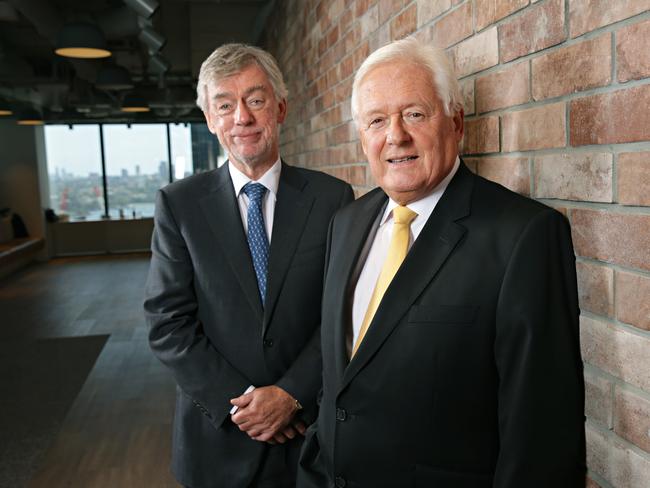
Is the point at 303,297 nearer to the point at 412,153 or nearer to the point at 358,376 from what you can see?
the point at 358,376

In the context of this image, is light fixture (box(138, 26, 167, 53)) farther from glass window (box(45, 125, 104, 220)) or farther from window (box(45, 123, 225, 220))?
glass window (box(45, 125, 104, 220))

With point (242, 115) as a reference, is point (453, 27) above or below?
→ above

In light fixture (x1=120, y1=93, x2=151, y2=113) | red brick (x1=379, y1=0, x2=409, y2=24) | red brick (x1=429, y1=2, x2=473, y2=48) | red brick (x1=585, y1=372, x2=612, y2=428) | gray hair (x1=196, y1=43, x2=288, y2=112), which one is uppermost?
light fixture (x1=120, y1=93, x2=151, y2=113)

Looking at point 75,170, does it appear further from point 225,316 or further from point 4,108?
point 225,316

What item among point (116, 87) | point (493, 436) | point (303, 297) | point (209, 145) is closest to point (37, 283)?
point (116, 87)

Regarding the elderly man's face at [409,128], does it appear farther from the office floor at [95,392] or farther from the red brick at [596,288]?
the office floor at [95,392]

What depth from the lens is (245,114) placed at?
1783 mm

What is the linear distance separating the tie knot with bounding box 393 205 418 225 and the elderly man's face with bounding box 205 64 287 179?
1.99ft

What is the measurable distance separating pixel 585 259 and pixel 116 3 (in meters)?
6.96

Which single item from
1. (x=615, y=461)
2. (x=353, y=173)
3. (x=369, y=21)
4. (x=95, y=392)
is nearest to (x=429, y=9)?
(x=369, y=21)

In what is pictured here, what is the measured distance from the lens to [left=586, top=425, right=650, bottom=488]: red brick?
3.42 feet

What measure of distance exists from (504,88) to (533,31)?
0.54ft

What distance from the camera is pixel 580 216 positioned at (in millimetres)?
1149

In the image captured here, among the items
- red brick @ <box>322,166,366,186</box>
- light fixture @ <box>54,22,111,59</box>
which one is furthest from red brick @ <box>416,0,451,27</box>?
light fixture @ <box>54,22,111,59</box>
